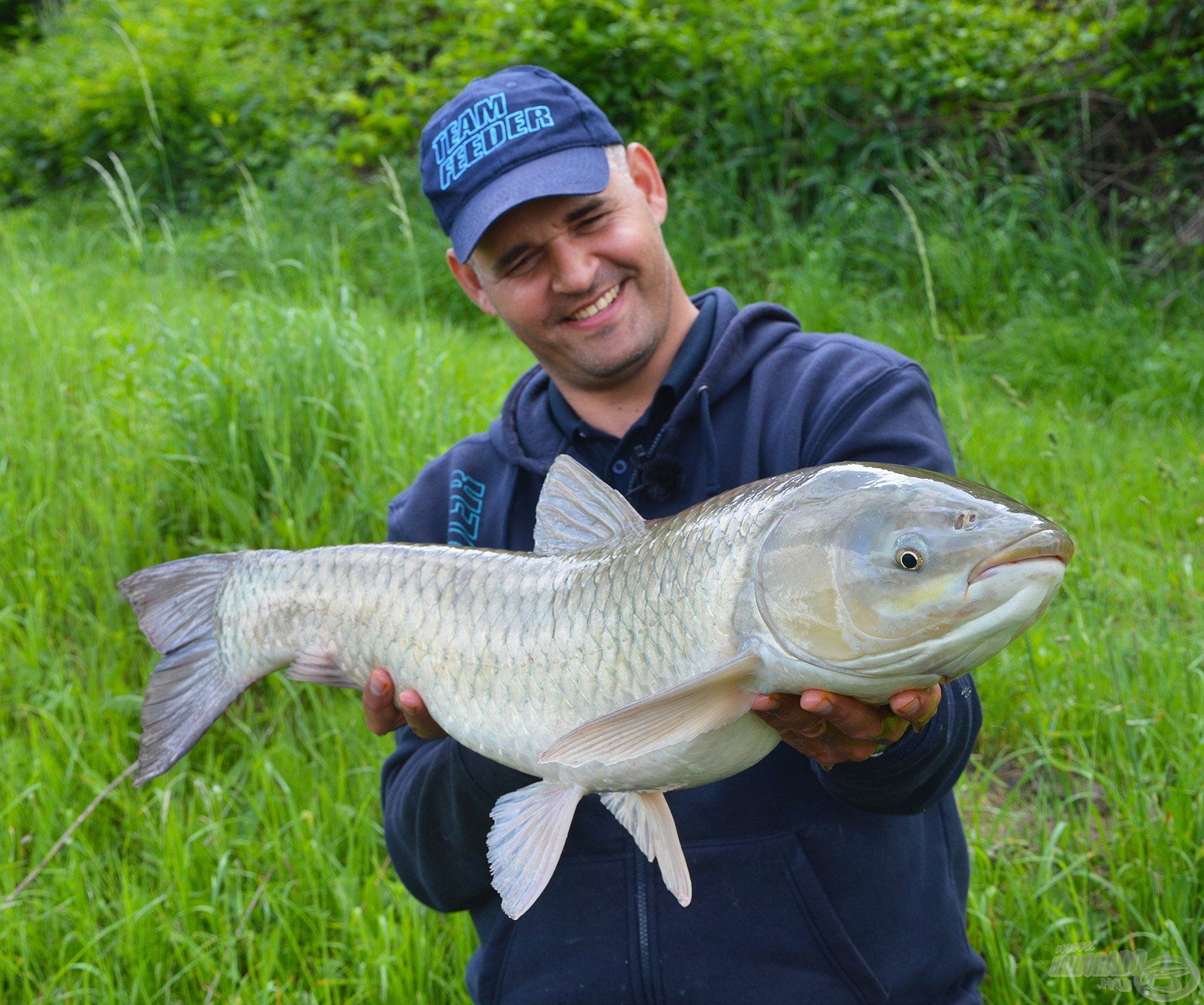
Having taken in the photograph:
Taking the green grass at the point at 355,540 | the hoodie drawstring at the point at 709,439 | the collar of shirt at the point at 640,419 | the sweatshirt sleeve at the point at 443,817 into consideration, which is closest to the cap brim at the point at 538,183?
the collar of shirt at the point at 640,419

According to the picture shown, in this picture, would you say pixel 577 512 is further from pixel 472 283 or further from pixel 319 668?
pixel 472 283

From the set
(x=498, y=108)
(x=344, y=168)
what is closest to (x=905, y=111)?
(x=344, y=168)

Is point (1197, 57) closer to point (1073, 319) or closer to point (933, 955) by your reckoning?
point (1073, 319)

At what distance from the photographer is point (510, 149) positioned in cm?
187

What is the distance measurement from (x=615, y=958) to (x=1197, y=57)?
512cm

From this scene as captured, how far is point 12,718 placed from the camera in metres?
2.63

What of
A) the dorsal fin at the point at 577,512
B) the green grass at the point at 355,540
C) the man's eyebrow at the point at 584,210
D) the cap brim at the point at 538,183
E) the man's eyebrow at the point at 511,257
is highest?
the cap brim at the point at 538,183

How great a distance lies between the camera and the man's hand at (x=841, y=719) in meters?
1.14

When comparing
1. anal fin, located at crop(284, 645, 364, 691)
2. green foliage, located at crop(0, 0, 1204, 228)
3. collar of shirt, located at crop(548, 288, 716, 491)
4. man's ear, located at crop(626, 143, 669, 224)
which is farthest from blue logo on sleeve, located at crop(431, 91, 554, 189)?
green foliage, located at crop(0, 0, 1204, 228)

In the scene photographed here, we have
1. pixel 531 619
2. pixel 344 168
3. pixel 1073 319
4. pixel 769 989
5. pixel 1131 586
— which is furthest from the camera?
pixel 344 168

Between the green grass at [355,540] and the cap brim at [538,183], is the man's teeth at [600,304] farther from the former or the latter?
the green grass at [355,540]

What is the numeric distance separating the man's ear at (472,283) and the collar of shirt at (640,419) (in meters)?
0.28

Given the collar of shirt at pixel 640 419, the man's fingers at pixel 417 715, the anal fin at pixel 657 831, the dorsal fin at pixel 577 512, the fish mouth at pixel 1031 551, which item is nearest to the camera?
the fish mouth at pixel 1031 551

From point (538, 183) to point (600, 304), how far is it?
23 cm
